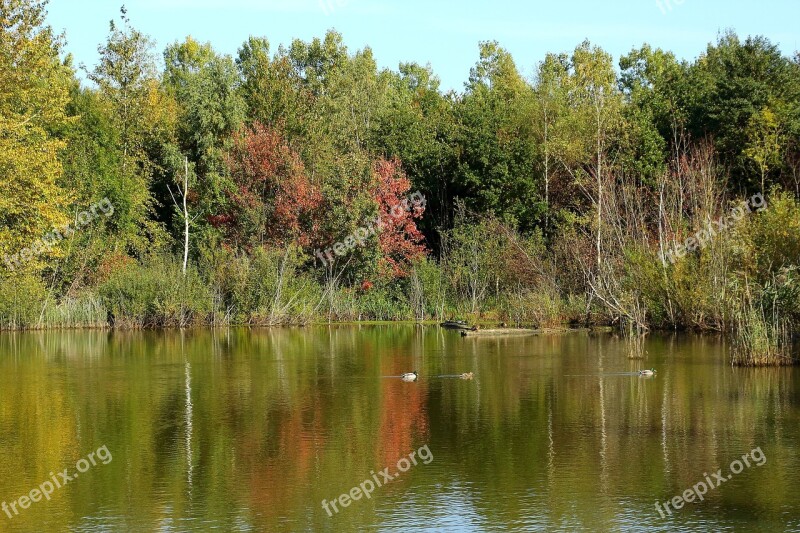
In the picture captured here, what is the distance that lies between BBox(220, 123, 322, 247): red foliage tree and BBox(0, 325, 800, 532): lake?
643 inches

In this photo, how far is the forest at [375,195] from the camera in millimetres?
32938

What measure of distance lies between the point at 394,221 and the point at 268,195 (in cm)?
570

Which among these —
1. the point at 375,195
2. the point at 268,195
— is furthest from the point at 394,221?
the point at 268,195

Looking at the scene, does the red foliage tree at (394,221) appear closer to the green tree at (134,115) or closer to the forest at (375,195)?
the forest at (375,195)

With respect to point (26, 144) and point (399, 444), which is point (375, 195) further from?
point (399, 444)

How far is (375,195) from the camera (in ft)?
138

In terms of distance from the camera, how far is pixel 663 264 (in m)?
30.9

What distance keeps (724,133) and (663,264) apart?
14869 millimetres

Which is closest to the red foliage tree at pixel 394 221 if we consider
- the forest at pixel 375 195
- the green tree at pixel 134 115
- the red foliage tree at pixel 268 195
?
the forest at pixel 375 195

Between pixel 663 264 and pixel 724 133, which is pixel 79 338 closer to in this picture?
pixel 663 264

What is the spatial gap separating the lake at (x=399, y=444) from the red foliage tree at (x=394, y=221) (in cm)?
1552

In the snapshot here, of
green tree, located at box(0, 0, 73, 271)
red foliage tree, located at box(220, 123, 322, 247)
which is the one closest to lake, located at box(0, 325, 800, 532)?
green tree, located at box(0, 0, 73, 271)

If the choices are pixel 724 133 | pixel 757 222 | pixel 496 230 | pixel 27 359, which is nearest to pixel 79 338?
pixel 27 359

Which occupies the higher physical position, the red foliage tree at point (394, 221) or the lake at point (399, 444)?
the red foliage tree at point (394, 221)
